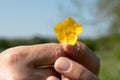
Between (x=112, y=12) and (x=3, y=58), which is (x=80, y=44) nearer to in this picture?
(x=3, y=58)

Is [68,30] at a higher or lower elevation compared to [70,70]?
higher

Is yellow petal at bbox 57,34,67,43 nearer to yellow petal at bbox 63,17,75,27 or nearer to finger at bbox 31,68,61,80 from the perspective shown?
yellow petal at bbox 63,17,75,27

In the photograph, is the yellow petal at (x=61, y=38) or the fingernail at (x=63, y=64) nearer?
the yellow petal at (x=61, y=38)

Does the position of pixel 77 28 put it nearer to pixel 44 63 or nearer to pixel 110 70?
pixel 44 63

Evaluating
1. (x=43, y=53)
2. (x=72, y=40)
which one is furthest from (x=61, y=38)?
(x=43, y=53)

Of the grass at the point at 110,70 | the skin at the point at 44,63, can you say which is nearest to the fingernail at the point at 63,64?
the skin at the point at 44,63

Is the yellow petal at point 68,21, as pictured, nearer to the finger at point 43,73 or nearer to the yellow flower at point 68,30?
the yellow flower at point 68,30

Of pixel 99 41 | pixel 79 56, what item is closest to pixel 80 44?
pixel 79 56

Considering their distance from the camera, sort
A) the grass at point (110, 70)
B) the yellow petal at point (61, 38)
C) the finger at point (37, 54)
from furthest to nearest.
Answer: the grass at point (110, 70) → the finger at point (37, 54) → the yellow petal at point (61, 38)
